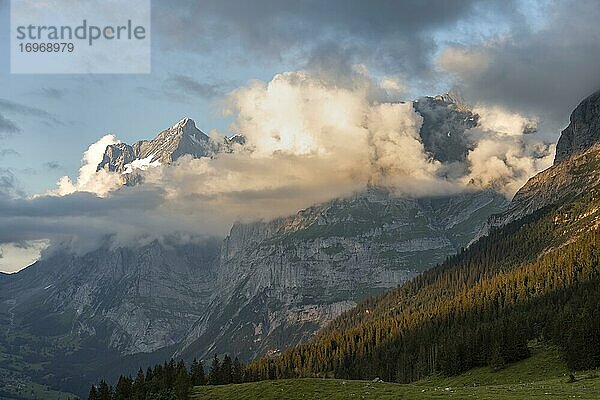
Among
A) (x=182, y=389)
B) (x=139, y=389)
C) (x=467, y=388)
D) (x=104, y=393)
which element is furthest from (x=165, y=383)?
(x=467, y=388)

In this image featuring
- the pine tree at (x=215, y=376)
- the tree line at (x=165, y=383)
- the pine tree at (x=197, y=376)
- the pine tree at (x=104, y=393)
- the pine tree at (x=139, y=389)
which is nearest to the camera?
the tree line at (x=165, y=383)

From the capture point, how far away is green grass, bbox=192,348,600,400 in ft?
240

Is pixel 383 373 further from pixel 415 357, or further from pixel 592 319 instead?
pixel 592 319

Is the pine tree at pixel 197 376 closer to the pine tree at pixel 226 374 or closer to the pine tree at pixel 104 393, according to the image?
the pine tree at pixel 226 374

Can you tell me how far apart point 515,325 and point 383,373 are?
A: 5676 cm

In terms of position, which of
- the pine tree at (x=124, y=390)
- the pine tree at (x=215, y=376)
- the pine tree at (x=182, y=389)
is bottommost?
the pine tree at (x=215, y=376)

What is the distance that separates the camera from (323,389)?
291ft

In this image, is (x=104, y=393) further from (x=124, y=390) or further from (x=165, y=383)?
(x=165, y=383)

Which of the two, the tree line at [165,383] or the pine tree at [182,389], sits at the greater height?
the pine tree at [182,389]

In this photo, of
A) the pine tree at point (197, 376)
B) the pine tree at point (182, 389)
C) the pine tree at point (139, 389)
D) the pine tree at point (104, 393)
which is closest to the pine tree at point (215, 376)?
the pine tree at point (197, 376)

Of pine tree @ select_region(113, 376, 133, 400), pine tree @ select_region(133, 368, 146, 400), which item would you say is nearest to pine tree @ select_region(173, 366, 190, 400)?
pine tree @ select_region(133, 368, 146, 400)

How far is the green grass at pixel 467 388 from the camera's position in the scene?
7306 cm

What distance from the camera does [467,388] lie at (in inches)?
3371

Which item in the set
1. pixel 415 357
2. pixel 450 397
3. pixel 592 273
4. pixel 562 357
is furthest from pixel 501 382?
pixel 592 273
